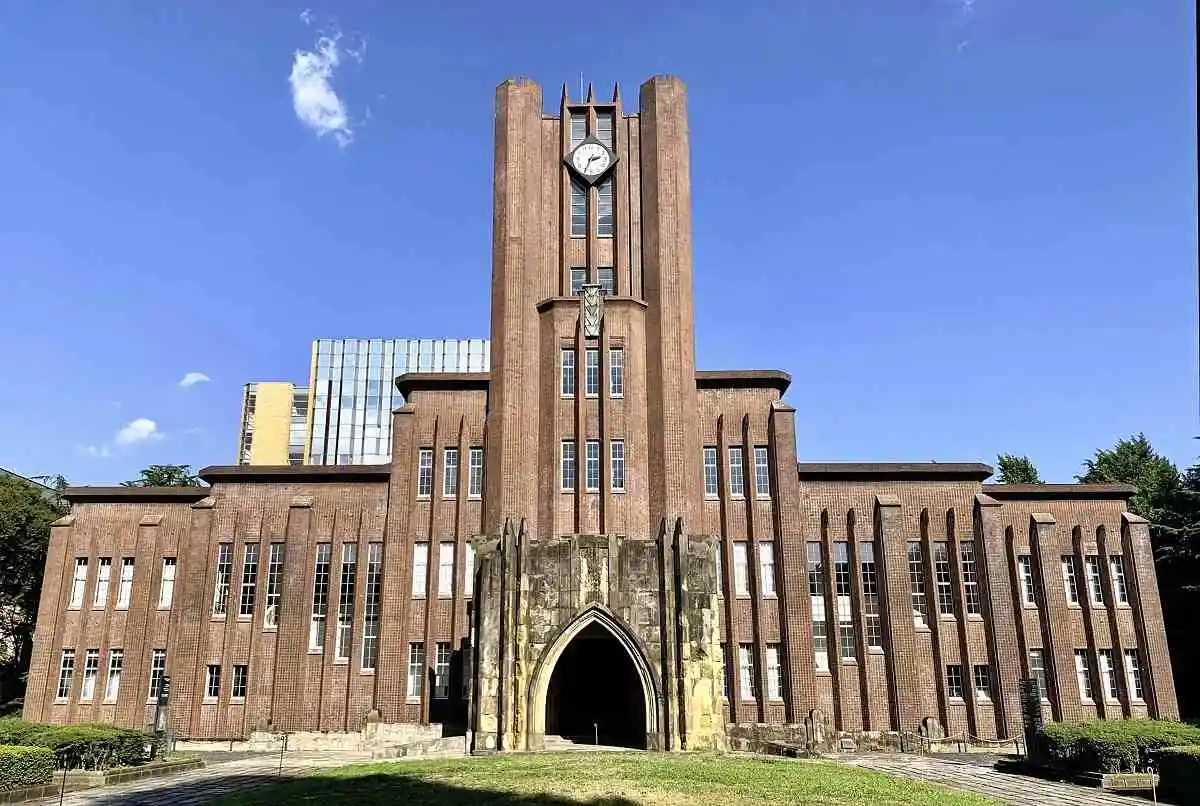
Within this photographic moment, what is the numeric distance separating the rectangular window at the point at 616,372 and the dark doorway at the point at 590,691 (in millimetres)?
9918

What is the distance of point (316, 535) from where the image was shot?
131 feet

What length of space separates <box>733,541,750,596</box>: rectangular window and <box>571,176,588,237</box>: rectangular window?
605 inches

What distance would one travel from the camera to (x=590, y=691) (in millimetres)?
37219

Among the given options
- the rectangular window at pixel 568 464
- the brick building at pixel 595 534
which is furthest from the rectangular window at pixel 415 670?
the rectangular window at pixel 568 464

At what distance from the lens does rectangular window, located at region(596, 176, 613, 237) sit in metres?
41.2

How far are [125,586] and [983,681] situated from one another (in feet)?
121

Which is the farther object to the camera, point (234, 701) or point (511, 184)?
point (511, 184)

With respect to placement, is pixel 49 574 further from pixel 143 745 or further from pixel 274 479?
pixel 143 745

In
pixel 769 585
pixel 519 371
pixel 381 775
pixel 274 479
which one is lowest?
pixel 381 775

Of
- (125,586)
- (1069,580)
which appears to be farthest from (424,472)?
(1069,580)

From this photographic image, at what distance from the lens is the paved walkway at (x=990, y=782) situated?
22.1 metres

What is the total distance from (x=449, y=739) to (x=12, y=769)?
1316 cm

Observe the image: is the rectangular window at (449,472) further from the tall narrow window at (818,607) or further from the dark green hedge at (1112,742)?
the dark green hedge at (1112,742)

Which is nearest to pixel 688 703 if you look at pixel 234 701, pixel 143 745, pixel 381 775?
pixel 381 775
